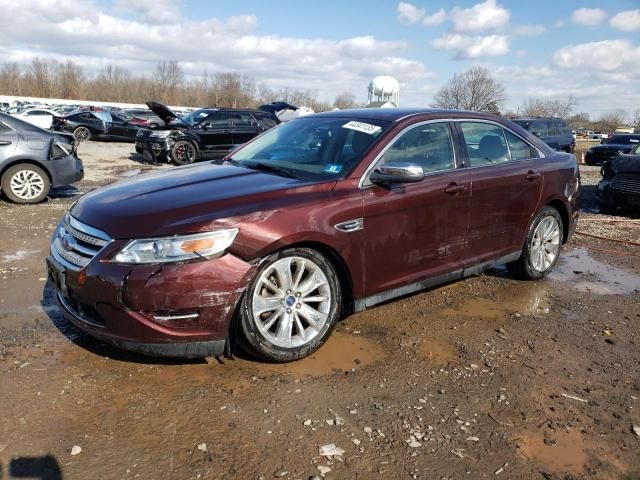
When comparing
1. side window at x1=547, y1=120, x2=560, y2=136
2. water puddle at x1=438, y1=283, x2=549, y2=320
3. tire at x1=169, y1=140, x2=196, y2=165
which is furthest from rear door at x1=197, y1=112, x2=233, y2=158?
side window at x1=547, y1=120, x2=560, y2=136

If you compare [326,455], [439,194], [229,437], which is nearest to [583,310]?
[439,194]

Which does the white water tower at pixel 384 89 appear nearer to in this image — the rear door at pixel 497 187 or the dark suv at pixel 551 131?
the dark suv at pixel 551 131

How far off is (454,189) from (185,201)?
215 cm

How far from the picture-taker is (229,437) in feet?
8.86

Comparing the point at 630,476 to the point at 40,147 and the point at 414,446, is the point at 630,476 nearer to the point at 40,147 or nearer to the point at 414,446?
the point at 414,446

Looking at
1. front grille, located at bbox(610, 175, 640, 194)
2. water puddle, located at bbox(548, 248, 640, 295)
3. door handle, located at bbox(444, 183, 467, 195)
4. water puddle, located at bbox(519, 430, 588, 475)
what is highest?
door handle, located at bbox(444, 183, 467, 195)

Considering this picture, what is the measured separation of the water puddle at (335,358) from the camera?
3432 mm

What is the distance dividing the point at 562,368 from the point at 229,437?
2.27m

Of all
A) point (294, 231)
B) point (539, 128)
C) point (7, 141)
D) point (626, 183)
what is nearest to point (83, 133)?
point (7, 141)

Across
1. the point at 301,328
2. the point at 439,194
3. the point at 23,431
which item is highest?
Answer: the point at 439,194

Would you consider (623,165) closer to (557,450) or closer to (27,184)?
(557,450)

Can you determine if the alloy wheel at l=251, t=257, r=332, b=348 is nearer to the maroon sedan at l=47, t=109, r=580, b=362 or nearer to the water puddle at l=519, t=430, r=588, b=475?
the maroon sedan at l=47, t=109, r=580, b=362

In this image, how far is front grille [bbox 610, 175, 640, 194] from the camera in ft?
30.2

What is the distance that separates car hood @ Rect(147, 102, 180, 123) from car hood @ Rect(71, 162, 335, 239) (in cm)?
1048
